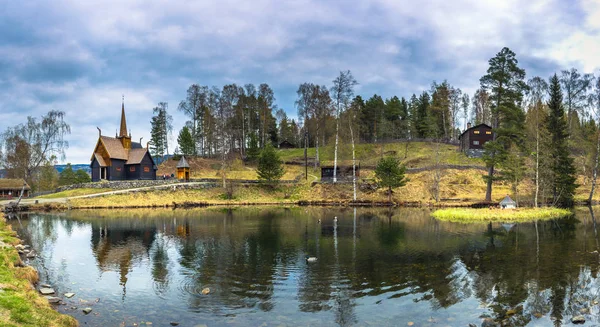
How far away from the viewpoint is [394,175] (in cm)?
5759

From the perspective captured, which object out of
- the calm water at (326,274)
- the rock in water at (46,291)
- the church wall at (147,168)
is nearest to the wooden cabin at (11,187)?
the church wall at (147,168)

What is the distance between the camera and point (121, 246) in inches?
1069

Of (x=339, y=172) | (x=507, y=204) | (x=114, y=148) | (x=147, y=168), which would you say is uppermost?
(x=114, y=148)

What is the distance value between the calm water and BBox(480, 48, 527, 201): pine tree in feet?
51.9

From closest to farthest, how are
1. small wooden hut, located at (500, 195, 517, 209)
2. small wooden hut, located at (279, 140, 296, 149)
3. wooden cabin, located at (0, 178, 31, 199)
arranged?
small wooden hut, located at (500, 195, 517, 209), wooden cabin, located at (0, 178, 31, 199), small wooden hut, located at (279, 140, 296, 149)

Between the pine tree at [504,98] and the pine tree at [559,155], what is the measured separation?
4.11 meters

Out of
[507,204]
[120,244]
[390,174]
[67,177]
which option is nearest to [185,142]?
[67,177]

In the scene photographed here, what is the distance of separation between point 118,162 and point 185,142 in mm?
17416

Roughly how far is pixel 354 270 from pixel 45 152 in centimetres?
6758

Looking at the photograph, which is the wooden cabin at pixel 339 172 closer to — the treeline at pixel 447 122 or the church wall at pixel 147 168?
the treeline at pixel 447 122

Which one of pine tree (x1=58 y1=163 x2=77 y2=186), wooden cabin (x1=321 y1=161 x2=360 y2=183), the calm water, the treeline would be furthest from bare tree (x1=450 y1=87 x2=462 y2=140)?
pine tree (x1=58 y1=163 x2=77 y2=186)

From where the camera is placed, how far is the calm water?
13562 millimetres

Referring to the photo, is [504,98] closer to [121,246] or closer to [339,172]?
[339,172]

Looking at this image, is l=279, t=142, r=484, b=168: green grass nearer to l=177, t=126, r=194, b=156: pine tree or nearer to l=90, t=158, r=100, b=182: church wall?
l=177, t=126, r=194, b=156: pine tree
